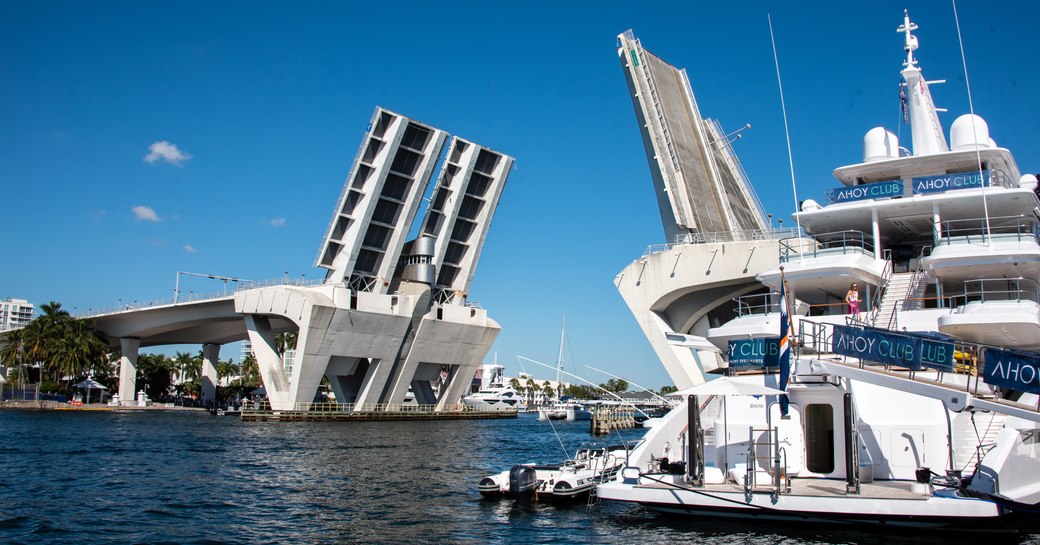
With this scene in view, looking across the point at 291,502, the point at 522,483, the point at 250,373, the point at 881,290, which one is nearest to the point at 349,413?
the point at 291,502

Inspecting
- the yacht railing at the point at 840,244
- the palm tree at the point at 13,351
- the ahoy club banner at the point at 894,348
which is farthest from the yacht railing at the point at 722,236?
the palm tree at the point at 13,351

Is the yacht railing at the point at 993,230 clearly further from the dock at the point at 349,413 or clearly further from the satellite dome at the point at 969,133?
the dock at the point at 349,413

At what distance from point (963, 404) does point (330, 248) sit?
1661 inches

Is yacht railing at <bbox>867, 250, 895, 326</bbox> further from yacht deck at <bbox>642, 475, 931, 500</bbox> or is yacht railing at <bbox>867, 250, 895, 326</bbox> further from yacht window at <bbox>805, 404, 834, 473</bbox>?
yacht deck at <bbox>642, 475, 931, 500</bbox>

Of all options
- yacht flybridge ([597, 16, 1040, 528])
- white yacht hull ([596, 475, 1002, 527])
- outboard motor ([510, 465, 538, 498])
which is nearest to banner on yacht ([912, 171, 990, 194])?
yacht flybridge ([597, 16, 1040, 528])

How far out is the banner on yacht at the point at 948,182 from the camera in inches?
779

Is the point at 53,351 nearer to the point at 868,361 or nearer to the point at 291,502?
the point at 291,502

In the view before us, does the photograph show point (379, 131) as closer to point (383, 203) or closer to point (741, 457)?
point (383, 203)

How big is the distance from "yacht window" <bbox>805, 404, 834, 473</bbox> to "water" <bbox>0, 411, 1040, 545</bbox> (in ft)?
5.20

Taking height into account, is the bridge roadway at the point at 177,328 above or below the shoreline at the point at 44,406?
above

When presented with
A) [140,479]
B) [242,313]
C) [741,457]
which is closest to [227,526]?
[140,479]

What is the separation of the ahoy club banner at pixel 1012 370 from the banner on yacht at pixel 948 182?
879 centimetres

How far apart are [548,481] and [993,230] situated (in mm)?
13328

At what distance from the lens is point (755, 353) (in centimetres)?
1522
